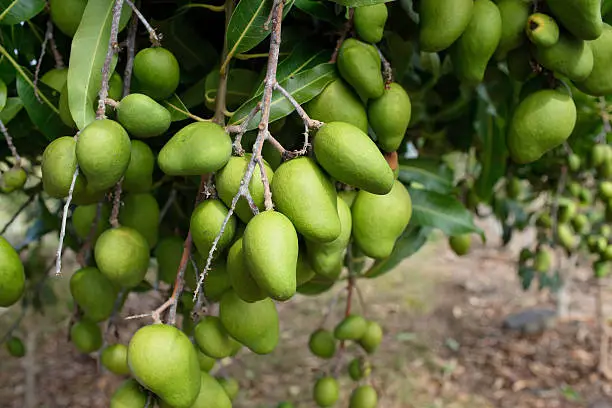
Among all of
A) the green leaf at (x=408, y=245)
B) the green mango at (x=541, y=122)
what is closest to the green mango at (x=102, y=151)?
the green mango at (x=541, y=122)

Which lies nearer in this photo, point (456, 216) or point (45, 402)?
point (456, 216)

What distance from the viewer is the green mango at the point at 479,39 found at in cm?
65

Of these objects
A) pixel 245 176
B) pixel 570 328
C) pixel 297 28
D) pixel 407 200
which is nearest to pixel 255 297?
pixel 245 176

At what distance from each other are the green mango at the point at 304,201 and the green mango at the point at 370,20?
196 mm

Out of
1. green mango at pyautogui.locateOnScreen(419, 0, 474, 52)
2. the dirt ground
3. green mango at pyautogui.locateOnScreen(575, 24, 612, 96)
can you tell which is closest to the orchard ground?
the dirt ground

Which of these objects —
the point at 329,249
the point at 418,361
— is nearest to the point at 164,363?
the point at 329,249

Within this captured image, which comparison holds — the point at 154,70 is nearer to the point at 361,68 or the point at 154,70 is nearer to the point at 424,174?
the point at 361,68

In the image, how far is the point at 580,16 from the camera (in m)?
0.60

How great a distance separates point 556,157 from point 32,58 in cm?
137

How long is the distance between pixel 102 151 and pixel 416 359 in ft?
10.7

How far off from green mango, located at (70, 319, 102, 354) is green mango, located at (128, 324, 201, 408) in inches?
13.7

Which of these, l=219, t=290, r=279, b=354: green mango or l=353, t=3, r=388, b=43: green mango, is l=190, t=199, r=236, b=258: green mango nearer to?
l=219, t=290, r=279, b=354: green mango

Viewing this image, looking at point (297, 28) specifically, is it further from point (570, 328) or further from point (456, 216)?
point (570, 328)

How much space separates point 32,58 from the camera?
766mm
